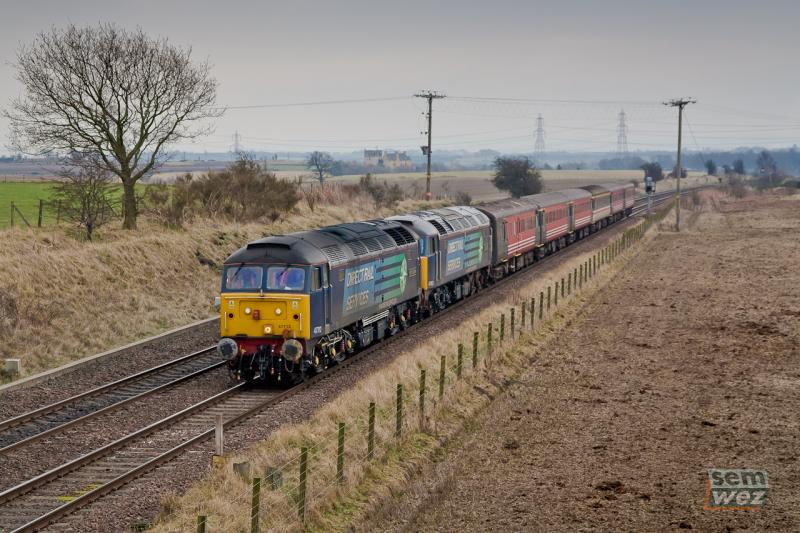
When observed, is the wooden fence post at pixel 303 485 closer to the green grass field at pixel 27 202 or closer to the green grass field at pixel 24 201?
the green grass field at pixel 27 202

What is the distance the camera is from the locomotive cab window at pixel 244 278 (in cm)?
2269

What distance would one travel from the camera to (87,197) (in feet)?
128

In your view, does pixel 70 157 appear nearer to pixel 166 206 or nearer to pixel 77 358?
pixel 166 206

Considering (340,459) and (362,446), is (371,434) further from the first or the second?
(340,459)

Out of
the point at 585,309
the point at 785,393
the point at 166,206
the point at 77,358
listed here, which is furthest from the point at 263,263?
the point at 166,206

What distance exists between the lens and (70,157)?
42469mm

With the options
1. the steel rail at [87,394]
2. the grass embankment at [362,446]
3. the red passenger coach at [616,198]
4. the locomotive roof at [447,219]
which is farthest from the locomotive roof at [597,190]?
the steel rail at [87,394]

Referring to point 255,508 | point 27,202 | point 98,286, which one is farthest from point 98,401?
point 27,202

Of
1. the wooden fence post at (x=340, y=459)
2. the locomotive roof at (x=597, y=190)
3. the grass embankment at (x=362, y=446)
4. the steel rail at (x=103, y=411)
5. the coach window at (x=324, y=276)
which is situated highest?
the locomotive roof at (x=597, y=190)

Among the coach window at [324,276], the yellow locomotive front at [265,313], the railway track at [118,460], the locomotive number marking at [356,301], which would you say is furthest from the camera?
the locomotive number marking at [356,301]

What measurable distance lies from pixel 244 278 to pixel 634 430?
10051mm

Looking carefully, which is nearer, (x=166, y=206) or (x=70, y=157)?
(x=70, y=157)

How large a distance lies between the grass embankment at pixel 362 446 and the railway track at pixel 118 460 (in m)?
1.59

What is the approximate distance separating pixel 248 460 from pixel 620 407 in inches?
371
